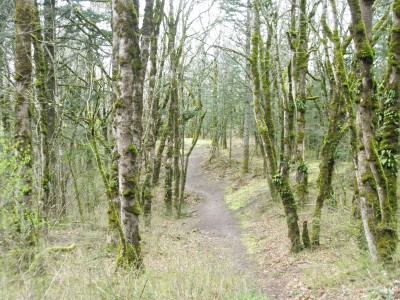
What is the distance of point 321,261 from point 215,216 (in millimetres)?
9247

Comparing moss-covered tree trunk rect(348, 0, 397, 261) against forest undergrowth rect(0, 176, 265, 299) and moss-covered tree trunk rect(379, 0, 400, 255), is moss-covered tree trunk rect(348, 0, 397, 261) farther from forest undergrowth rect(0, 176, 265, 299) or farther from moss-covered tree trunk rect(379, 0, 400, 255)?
forest undergrowth rect(0, 176, 265, 299)

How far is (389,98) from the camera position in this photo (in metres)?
6.05

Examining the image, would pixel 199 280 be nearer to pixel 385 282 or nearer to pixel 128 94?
pixel 385 282

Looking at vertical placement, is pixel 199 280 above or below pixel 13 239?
below

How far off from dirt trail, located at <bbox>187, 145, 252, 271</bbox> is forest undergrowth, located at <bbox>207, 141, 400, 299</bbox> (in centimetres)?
38

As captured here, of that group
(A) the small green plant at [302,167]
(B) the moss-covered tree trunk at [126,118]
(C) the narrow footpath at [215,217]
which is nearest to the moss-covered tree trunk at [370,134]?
(C) the narrow footpath at [215,217]

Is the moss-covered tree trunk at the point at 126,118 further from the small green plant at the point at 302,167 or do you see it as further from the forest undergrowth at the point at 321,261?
the small green plant at the point at 302,167

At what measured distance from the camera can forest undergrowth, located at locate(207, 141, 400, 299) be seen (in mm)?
5312

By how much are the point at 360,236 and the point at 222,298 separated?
141 inches

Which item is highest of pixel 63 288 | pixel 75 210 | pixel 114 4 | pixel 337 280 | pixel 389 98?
pixel 114 4

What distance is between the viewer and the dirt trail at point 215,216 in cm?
1035

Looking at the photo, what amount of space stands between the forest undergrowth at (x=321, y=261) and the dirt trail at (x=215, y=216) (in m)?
0.38

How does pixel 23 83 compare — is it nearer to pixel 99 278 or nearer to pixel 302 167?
pixel 99 278

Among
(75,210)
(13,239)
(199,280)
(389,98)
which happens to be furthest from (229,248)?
(75,210)
